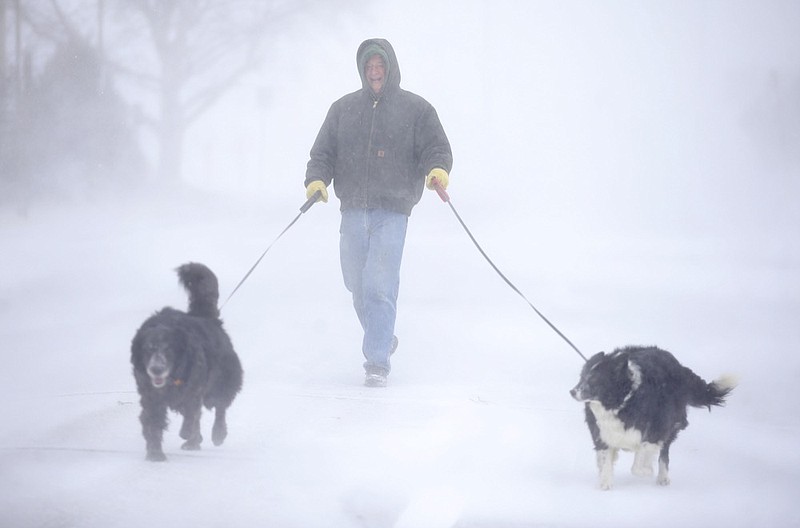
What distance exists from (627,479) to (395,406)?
1.79m

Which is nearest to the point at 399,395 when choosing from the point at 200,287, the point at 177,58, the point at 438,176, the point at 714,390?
the point at 438,176

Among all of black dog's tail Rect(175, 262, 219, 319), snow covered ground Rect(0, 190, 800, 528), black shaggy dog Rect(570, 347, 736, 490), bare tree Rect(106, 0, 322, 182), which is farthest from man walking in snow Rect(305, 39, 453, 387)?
bare tree Rect(106, 0, 322, 182)

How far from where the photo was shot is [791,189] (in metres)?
28.1

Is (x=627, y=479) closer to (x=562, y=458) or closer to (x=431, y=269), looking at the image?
(x=562, y=458)

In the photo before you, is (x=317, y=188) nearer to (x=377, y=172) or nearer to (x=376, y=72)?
(x=377, y=172)

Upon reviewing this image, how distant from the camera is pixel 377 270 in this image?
722cm

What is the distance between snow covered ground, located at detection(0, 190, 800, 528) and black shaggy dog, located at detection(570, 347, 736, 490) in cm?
18

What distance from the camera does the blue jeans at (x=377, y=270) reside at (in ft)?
23.7

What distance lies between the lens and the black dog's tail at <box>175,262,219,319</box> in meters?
5.43

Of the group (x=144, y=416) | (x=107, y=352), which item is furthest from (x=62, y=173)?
(x=144, y=416)

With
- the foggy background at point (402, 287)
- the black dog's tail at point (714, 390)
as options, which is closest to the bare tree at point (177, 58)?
the foggy background at point (402, 287)

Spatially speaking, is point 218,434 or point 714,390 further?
point 218,434

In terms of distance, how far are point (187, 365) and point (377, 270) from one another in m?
2.45

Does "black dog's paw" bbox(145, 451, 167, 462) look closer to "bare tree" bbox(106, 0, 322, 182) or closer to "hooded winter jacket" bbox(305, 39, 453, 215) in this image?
"hooded winter jacket" bbox(305, 39, 453, 215)
